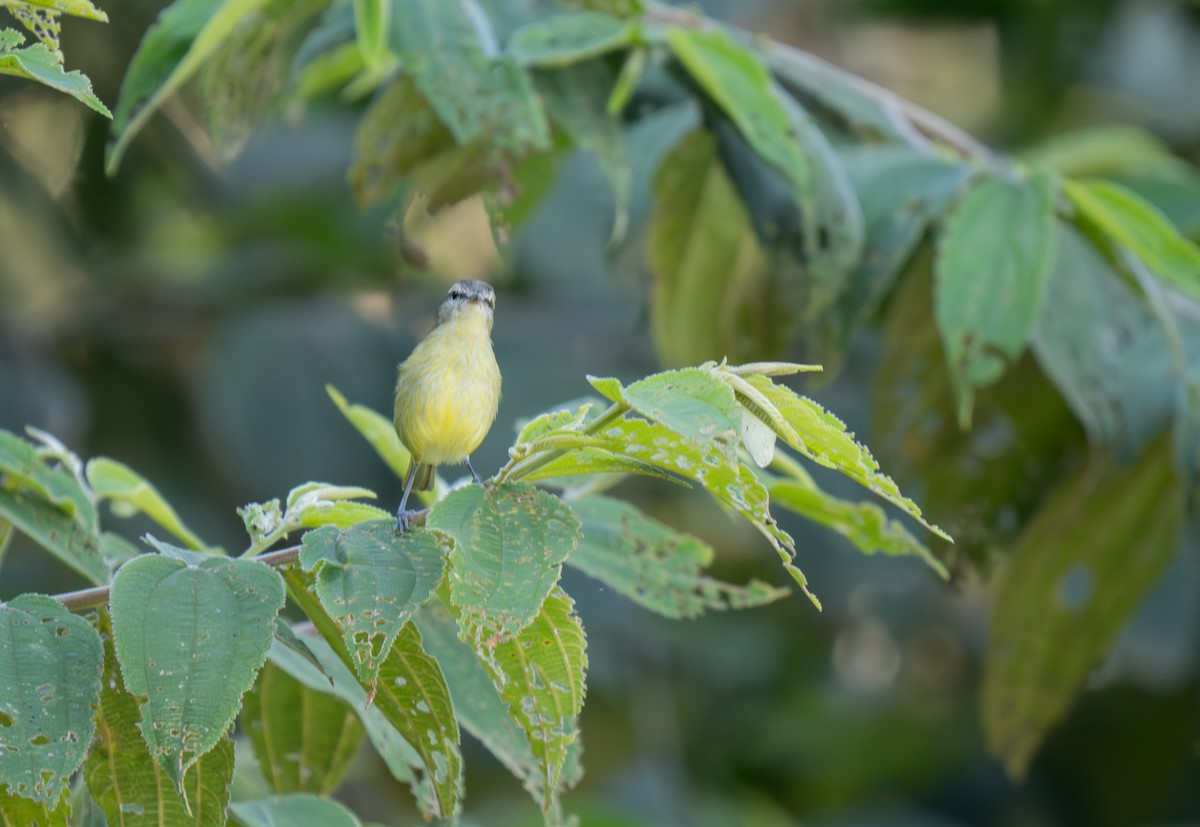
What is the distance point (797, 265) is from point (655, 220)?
0.87ft

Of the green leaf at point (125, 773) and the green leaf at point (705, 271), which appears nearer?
the green leaf at point (125, 773)

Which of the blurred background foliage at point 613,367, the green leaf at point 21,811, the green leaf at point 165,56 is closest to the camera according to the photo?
the green leaf at point 21,811

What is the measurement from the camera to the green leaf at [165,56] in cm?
184

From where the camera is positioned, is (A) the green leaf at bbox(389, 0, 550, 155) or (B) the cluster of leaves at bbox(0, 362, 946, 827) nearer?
(B) the cluster of leaves at bbox(0, 362, 946, 827)

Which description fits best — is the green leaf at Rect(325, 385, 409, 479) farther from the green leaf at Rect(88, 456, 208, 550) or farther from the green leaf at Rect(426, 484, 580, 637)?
the green leaf at Rect(426, 484, 580, 637)

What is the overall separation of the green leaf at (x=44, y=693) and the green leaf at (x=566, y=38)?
44.8 inches

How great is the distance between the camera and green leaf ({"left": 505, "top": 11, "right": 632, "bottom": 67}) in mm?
2008

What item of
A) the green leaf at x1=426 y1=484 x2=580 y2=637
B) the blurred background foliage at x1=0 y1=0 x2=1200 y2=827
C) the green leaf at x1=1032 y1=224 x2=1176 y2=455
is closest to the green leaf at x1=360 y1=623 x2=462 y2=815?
the green leaf at x1=426 y1=484 x2=580 y2=637

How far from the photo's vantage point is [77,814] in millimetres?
1370

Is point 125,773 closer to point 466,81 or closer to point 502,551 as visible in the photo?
point 502,551

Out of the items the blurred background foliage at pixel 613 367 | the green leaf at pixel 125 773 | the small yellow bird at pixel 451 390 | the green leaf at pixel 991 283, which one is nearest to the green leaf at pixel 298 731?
the small yellow bird at pixel 451 390

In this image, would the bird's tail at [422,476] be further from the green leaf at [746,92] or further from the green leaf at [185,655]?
the green leaf at [185,655]

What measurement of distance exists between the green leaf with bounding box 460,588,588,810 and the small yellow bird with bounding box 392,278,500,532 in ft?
1.65

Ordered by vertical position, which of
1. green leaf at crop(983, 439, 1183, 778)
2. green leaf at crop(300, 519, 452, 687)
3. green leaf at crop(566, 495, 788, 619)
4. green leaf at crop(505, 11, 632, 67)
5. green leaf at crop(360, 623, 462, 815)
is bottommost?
green leaf at crop(983, 439, 1183, 778)
